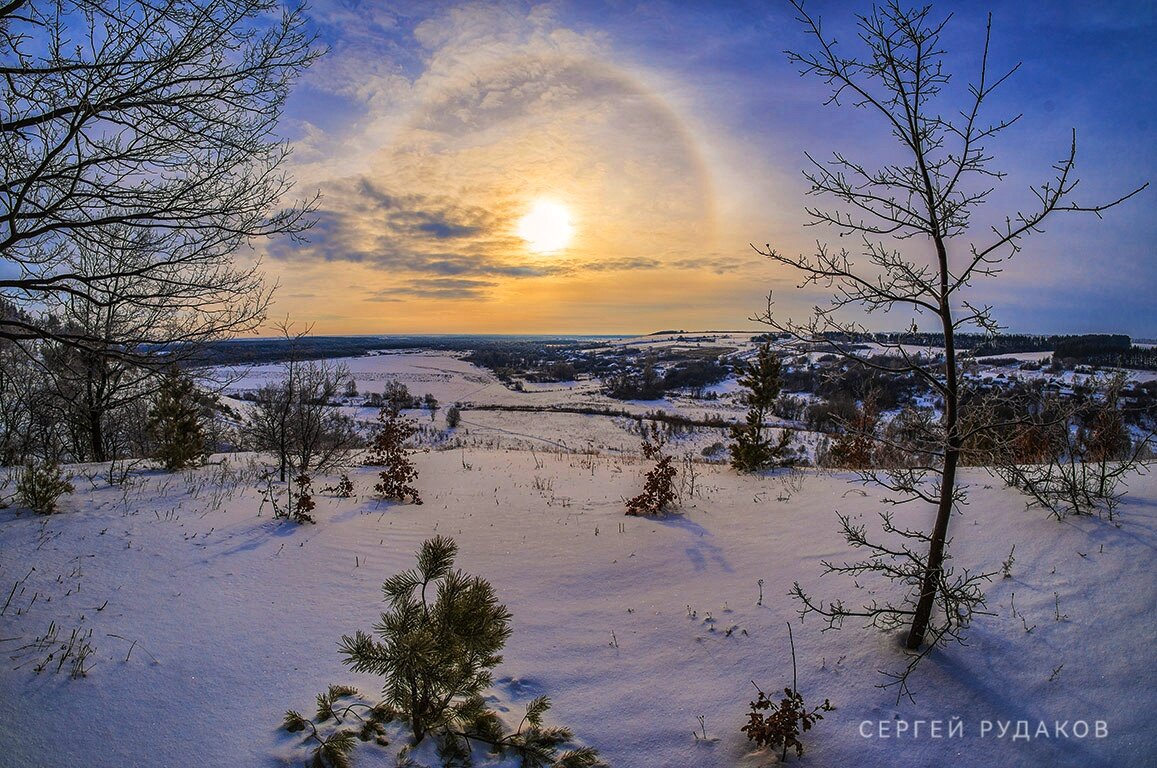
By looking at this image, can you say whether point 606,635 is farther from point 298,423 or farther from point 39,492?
point 298,423

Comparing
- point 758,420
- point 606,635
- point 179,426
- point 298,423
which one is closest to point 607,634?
point 606,635

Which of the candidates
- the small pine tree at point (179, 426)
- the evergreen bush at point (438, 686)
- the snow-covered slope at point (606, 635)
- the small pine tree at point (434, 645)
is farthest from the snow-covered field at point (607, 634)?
the small pine tree at point (179, 426)

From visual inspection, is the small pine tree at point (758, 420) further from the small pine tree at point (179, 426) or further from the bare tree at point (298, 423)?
the small pine tree at point (179, 426)

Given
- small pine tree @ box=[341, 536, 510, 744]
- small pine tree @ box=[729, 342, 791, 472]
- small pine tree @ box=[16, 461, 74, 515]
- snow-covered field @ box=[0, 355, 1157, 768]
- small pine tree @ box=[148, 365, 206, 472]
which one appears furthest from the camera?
small pine tree @ box=[729, 342, 791, 472]

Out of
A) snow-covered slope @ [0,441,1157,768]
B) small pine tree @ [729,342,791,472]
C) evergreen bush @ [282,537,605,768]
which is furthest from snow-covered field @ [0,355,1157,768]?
small pine tree @ [729,342,791,472]

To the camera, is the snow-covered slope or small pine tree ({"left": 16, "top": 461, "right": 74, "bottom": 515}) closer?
the snow-covered slope

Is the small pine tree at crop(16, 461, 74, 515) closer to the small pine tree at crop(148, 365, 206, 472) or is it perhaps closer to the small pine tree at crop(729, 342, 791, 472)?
the small pine tree at crop(148, 365, 206, 472)

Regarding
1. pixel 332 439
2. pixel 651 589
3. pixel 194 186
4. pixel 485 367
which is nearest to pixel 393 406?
pixel 332 439

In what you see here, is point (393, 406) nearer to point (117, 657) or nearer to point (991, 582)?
point (117, 657)
